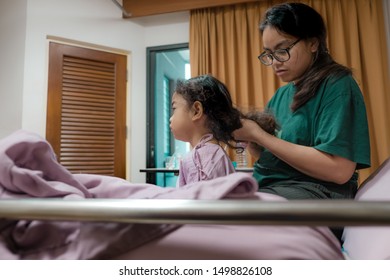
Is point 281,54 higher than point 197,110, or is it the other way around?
point 281,54

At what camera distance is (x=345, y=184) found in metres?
0.81

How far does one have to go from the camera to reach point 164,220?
1.07 ft

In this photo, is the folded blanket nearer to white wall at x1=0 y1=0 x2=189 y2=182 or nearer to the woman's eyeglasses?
the woman's eyeglasses

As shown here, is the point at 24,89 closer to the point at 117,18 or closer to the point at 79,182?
the point at 117,18

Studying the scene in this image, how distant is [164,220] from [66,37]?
265 cm

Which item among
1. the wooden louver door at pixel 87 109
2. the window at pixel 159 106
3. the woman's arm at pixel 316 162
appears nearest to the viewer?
the woman's arm at pixel 316 162

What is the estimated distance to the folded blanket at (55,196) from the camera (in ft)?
1.18

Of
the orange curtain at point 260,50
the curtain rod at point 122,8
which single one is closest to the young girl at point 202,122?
the orange curtain at point 260,50

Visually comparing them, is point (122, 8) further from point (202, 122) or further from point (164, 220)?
point (164, 220)

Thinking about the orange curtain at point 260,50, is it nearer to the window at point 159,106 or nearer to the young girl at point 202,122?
the window at point 159,106

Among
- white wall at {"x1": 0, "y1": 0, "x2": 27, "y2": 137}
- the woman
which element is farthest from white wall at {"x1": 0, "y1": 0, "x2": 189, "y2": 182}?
the woman

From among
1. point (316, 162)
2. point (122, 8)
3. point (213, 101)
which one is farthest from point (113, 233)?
point (122, 8)

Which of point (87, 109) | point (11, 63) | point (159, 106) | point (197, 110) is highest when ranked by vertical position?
point (11, 63)

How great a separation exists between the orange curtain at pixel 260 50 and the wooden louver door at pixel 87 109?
0.82 metres
